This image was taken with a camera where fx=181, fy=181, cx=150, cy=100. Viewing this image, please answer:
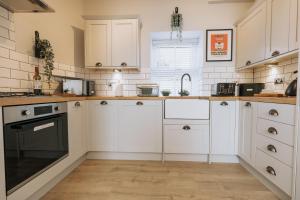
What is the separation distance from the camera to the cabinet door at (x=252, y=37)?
205 centimetres

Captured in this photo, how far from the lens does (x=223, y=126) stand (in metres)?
2.31

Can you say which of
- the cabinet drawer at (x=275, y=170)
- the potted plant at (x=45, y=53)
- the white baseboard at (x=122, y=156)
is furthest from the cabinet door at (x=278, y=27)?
the potted plant at (x=45, y=53)

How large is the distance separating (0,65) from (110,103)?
1.20 metres

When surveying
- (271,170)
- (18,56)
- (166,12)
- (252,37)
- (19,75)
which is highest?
(166,12)

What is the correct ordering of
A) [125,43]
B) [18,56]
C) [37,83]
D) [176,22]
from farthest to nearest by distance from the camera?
[176,22], [125,43], [37,83], [18,56]

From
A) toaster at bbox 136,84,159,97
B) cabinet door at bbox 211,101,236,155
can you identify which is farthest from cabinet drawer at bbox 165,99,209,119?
toaster at bbox 136,84,159,97

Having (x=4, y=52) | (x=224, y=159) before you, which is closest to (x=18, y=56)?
(x=4, y=52)

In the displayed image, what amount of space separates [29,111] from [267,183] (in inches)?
85.8

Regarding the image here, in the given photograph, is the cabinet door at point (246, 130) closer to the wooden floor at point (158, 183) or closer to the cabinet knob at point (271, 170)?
the wooden floor at point (158, 183)

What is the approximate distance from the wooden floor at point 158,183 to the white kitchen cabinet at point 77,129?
0.71 ft

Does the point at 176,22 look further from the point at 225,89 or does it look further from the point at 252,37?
the point at 225,89

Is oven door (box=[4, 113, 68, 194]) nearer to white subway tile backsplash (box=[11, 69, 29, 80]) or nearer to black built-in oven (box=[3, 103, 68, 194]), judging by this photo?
black built-in oven (box=[3, 103, 68, 194])

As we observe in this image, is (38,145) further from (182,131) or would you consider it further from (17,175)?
(182,131)

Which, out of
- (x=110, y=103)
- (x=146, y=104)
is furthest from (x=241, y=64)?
(x=110, y=103)
